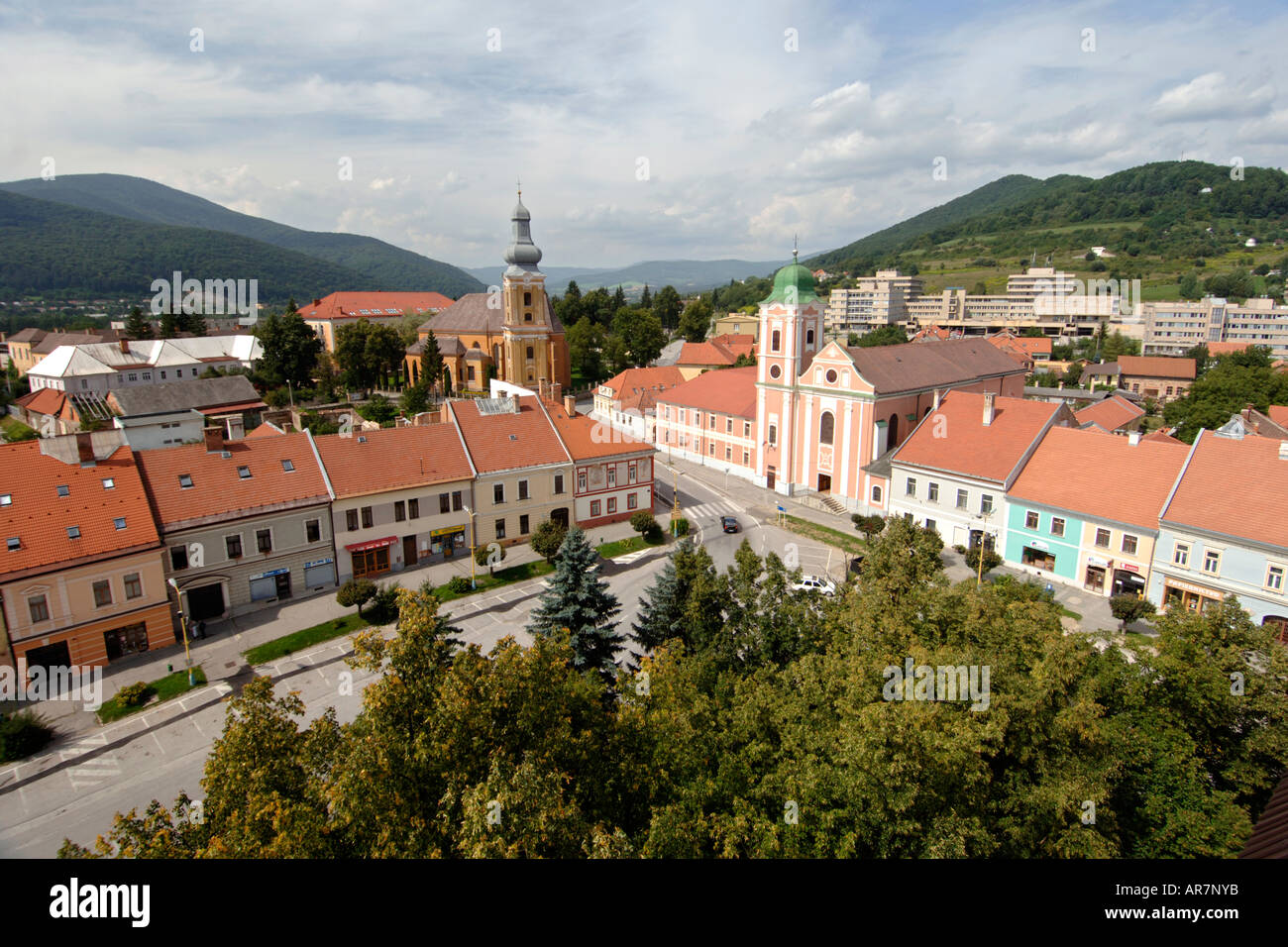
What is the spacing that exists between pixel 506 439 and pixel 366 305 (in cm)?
10174

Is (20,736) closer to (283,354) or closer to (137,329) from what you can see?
(283,354)

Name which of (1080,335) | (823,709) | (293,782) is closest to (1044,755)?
(823,709)

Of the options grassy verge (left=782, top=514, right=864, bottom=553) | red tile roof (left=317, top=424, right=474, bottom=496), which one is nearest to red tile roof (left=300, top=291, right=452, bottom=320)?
red tile roof (left=317, top=424, right=474, bottom=496)

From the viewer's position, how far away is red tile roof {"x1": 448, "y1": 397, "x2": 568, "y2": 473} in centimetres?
3909

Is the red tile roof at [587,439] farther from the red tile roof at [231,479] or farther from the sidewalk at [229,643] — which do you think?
the red tile roof at [231,479]

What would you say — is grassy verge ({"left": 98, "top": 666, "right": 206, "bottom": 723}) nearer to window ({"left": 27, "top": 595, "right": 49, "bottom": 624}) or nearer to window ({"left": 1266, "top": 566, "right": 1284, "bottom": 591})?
window ({"left": 27, "top": 595, "right": 49, "bottom": 624})

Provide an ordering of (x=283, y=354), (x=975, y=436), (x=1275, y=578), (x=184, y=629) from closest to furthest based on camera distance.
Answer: (x=184, y=629)
(x=1275, y=578)
(x=975, y=436)
(x=283, y=354)

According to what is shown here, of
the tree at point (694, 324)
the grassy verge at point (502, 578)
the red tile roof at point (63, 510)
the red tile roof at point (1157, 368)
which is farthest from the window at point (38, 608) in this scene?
the red tile roof at point (1157, 368)

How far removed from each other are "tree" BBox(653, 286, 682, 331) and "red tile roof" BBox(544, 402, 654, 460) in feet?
341

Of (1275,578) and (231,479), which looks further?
(231,479)

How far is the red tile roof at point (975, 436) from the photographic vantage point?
128 ft

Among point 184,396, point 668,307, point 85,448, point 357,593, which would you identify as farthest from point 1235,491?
point 668,307

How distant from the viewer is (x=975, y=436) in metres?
41.4

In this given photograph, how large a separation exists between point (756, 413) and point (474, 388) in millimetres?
43904
